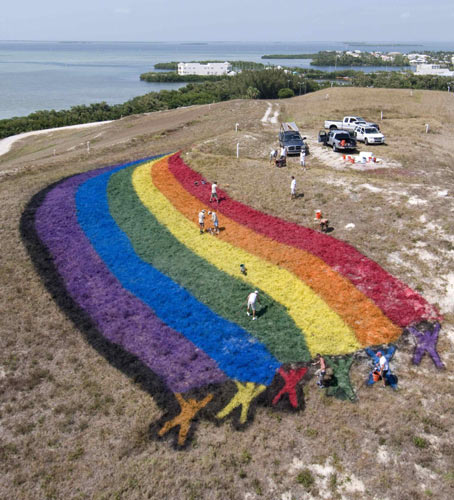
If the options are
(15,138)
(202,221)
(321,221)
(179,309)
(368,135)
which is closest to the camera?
(179,309)

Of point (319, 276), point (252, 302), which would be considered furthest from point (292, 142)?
point (252, 302)

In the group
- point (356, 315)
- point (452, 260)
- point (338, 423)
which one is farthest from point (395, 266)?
point (338, 423)

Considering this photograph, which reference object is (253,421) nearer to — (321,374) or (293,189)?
(321,374)

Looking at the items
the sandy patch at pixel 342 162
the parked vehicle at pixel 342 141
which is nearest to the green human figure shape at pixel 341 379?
the sandy patch at pixel 342 162

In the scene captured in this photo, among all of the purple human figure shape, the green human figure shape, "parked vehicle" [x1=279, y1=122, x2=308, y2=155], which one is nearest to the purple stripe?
the green human figure shape

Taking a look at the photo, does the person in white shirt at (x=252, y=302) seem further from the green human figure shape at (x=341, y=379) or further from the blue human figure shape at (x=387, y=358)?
the blue human figure shape at (x=387, y=358)

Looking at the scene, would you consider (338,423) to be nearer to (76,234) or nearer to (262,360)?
(262,360)
